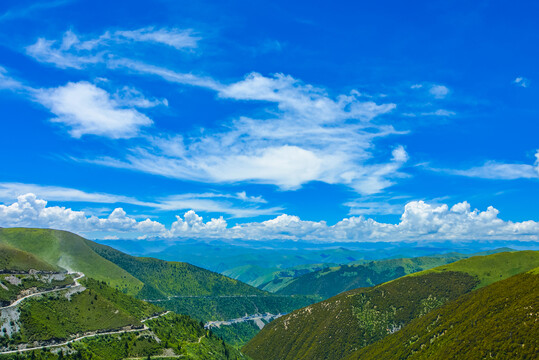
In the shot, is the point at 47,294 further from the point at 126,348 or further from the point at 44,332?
the point at 126,348

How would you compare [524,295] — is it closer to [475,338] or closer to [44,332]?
[475,338]

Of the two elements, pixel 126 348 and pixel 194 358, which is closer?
pixel 126 348

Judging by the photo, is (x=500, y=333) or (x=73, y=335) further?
(x=73, y=335)

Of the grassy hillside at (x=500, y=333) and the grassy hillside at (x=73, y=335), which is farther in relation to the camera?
the grassy hillside at (x=73, y=335)

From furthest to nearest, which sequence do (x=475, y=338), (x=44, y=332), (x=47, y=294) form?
(x=47, y=294), (x=475, y=338), (x=44, y=332)

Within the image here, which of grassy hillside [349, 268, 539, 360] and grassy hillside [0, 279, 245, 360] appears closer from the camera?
grassy hillside [349, 268, 539, 360]

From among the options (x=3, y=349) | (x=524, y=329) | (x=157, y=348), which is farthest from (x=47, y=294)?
(x=524, y=329)

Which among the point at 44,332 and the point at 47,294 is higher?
the point at 47,294

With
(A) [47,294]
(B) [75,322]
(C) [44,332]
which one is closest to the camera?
(C) [44,332]

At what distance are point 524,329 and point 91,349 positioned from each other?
640 feet

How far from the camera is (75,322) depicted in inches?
7224

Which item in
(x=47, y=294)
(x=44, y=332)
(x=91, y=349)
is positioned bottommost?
(x=91, y=349)

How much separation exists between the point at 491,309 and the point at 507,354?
5446cm

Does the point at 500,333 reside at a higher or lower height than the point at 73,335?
lower
